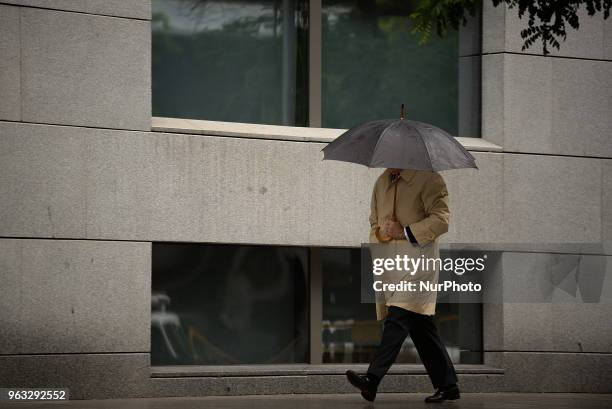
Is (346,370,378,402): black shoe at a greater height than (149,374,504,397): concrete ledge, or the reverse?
(346,370,378,402): black shoe

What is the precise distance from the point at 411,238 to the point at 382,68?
10.1ft

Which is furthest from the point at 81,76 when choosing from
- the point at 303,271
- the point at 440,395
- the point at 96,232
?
the point at 440,395

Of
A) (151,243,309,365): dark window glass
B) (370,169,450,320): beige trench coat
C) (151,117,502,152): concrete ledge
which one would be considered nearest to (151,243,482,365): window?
→ (151,243,309,365): dark window glass

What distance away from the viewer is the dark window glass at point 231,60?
11180 millimetres

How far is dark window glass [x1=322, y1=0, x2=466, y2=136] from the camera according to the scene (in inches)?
464

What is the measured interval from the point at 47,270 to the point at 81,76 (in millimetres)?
1649

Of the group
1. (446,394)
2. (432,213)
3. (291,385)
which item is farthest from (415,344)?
(291,385)

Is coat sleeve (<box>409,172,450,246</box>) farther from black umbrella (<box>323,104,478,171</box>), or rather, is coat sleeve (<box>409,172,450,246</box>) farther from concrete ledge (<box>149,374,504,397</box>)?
concrete ledge (<box>149,374,504,397</box>)

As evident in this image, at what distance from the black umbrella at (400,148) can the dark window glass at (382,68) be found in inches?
85.1

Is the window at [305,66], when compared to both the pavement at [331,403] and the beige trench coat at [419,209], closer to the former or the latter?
the beige trench coat at [419,209]

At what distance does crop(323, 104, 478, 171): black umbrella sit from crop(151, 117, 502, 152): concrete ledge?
1441 millimetres

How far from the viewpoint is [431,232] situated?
9.34 m

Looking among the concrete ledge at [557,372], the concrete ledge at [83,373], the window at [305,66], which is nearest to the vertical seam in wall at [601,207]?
the concrete ledge at [557,372]

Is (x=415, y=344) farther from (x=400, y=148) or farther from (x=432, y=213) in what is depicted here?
(x=400, y=148)
